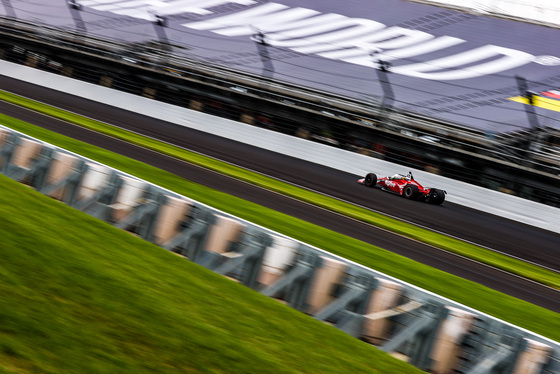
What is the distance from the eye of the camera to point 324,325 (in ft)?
15.1

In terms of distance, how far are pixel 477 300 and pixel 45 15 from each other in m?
→ 33.5

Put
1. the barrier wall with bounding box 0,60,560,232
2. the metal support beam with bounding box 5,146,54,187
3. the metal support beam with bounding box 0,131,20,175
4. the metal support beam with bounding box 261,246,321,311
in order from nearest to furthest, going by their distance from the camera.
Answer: the metal support beam with bounding box 261,246,321,311 < the metal support beam with bounding box 5,146,54,187 < the metal support beam with bounding box 0,131,20,175 < the barrier wall with bounding box 0,60,560,232

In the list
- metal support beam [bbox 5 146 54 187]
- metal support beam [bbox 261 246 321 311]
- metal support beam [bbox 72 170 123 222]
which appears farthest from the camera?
metal support beam [bbox 5 146 54 187]

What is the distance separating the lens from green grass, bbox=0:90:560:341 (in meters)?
6.89

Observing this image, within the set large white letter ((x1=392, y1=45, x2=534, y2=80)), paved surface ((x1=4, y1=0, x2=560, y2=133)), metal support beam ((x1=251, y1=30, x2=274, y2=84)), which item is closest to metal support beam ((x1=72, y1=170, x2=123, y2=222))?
paved surface ((x1=4, y1=0, x2=560, y2=133))

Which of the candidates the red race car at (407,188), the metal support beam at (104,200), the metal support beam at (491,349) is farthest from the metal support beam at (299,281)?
the red race car at (407,188)

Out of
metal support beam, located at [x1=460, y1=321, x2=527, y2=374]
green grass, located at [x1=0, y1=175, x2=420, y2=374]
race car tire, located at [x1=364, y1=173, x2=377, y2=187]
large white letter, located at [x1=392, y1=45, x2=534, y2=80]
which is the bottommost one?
green grass, located at [x1=0, y1=175, x2=420, y2=374]

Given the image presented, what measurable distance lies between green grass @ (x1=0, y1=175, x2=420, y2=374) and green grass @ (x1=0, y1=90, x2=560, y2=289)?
6591 millimetres

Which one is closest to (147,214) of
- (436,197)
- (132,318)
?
(132,318)

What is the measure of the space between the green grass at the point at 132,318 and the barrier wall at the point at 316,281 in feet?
0.91

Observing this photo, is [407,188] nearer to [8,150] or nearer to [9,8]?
[8,150]

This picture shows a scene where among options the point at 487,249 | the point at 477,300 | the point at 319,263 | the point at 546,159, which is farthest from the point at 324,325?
the point at 546,159

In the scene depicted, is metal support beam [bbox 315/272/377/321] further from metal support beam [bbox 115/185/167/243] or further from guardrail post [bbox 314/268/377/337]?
metal support beam [bbox 115/185/167/243]

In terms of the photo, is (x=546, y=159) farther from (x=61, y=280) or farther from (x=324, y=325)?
(x=61, y=280)
